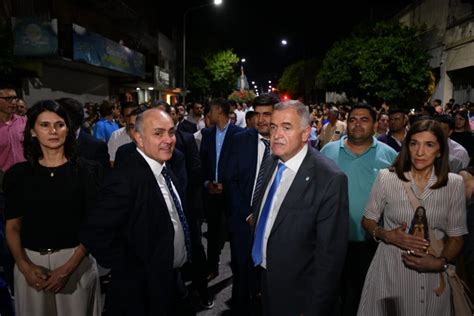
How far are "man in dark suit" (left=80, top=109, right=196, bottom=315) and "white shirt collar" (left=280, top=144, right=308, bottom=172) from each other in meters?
0.94

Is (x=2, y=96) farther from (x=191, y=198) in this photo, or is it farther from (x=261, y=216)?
(x=261, y=216)

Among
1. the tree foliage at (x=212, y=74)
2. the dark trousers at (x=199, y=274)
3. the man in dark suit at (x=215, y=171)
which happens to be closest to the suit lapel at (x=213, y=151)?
the man in dark suit at (x=215, y=171)

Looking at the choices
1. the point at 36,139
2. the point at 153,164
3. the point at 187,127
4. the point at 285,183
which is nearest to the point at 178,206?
the point at 153,164

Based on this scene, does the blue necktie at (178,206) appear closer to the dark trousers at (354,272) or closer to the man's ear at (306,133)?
the man's ear at (306,133)

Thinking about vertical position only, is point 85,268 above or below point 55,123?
below

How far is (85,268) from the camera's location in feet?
10.2

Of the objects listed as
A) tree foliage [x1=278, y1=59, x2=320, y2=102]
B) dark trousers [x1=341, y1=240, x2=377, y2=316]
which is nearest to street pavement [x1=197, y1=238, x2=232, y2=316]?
dark trousers [x1=341, y1=240, x2=377, y2=316]

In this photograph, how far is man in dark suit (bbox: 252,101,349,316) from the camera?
8.14ft

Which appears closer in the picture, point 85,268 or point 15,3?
point 85,268

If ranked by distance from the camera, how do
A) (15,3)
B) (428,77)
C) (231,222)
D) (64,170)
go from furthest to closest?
1. (428,77)
2. (15,3)
3. (231,222)
4. (64,170)

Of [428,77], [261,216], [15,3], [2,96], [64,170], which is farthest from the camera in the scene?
[428,77]

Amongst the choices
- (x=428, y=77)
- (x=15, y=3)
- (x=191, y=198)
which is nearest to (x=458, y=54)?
(x=428, y=77)

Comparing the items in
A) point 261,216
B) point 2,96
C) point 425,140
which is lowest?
point 261,216

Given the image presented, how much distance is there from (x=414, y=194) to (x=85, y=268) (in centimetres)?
269
